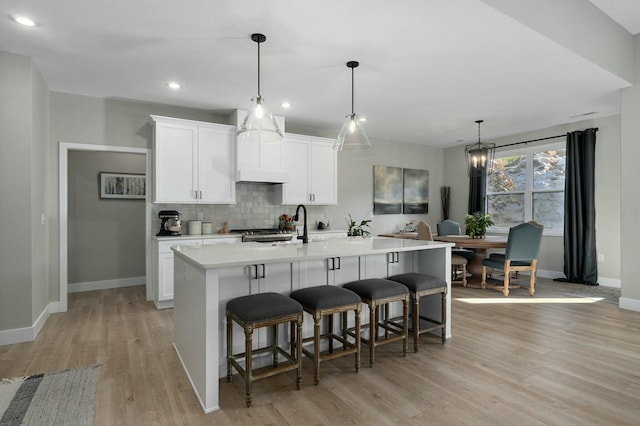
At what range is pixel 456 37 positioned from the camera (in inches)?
117

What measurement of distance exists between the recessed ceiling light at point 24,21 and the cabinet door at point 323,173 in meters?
3.60

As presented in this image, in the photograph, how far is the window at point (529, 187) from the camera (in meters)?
6.18

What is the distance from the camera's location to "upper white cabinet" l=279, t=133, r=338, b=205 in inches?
214

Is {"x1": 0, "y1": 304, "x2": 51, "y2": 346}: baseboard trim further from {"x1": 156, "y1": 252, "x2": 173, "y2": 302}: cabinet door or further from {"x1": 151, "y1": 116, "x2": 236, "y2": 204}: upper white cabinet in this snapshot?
{"x1": 151, "y1": 116, "x2": 236, "y2": 204}: upper white cabinet

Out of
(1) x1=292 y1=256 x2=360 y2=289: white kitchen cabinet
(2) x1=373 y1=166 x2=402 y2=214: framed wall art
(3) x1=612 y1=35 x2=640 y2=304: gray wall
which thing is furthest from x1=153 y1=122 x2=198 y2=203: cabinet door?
(3) x1=612 y1=35 x2=640 y2=304: gray wall

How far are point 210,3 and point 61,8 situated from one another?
1.08m

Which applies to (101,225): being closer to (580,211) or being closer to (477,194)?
(477,194)

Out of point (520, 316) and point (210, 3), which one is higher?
point (210, 3)

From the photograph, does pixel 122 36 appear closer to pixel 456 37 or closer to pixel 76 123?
pixel 76 123

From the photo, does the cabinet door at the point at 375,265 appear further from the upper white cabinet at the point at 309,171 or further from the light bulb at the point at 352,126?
the upper white cabinet at the point at 309,171

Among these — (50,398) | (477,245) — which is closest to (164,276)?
(50,398)

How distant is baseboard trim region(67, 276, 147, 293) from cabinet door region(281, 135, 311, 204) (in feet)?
8.93

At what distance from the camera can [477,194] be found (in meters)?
7.16

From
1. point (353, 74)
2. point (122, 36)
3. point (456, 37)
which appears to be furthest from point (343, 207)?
point (122, 36)
